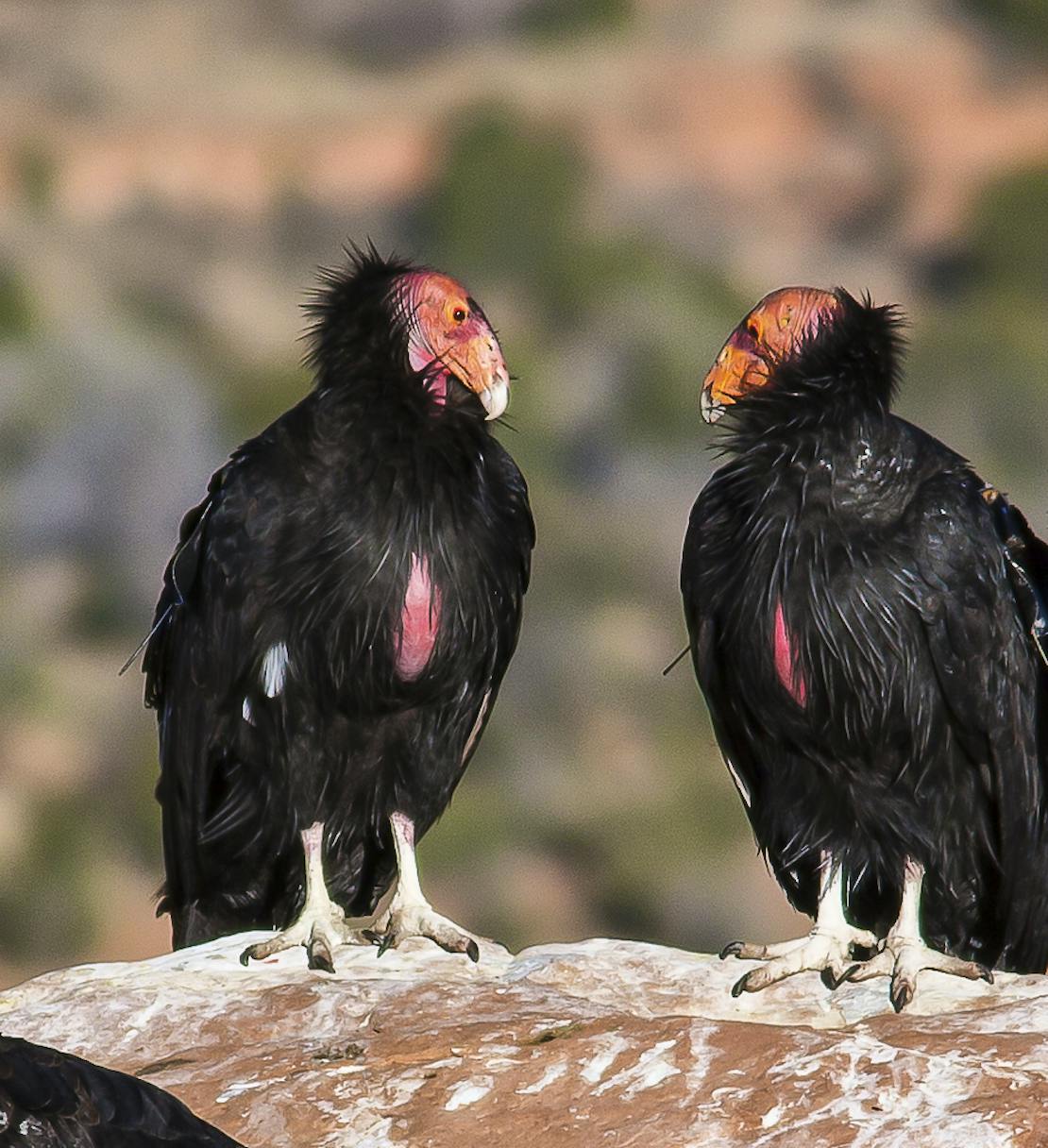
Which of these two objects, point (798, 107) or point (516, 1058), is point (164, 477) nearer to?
point (798, 107)

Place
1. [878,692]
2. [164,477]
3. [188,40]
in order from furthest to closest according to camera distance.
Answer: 1. [188,40]
2. [164,477]
3. [878,692]

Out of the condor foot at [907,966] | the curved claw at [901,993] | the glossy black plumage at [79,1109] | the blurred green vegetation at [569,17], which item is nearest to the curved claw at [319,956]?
the condor foot at [907,966]

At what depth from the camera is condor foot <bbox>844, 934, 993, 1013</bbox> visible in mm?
5840

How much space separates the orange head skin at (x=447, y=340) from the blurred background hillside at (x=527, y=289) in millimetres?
15027

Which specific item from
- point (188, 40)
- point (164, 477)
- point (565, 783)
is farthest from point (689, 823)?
point (188, 40)

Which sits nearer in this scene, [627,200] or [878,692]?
[878,692]

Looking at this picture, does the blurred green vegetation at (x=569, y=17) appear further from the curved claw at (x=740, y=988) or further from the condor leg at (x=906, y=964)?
the curved claw at (x=740, y=988)

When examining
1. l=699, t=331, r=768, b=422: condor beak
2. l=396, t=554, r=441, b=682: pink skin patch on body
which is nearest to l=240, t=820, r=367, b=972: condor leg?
l=396, t=554, r=441, b=682: pink skin patch on body

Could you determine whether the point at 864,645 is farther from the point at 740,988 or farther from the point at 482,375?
the point at 482,375

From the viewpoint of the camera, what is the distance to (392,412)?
6410mm

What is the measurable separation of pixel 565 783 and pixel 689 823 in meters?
1.40

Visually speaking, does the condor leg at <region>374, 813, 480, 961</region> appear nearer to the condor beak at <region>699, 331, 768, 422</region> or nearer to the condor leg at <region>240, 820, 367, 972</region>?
the condor leg at <region>240, 820, 367, 972</region>

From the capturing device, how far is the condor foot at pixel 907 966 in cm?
584

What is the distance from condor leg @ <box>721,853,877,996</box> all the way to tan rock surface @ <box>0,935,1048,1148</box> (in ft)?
0.14
